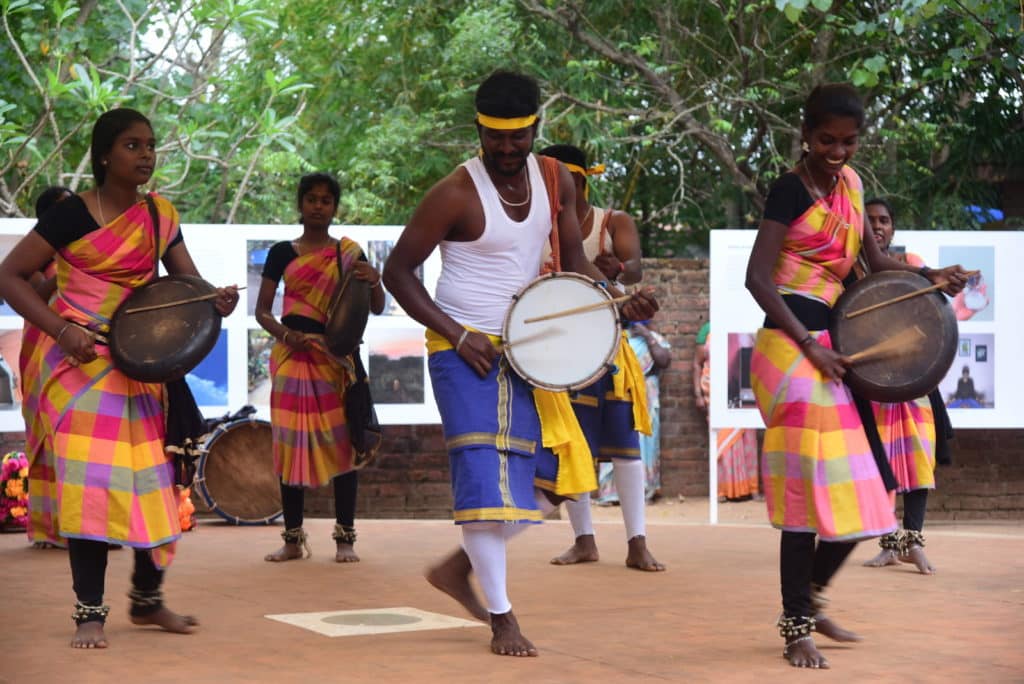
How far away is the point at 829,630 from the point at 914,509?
9.30 ft

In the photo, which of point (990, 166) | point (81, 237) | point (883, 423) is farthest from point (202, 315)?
point (990, 166)

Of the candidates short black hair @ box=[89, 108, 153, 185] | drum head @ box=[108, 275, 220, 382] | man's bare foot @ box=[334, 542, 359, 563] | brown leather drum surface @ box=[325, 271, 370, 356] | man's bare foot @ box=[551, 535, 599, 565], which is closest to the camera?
drum head @ box=[108, 275, 220, 382]

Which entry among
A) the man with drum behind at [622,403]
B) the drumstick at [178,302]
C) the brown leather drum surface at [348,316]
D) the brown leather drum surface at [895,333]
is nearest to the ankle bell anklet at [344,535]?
the brown leather drum surface at [348,316]

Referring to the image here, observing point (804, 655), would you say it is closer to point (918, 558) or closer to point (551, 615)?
point (551, 615)

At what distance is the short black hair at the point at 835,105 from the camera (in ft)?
17.2

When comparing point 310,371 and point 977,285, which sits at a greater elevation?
point 977,285

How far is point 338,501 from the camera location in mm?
8727

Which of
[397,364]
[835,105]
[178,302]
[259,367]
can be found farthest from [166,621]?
[397,364]

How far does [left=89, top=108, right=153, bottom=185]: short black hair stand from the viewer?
5789 millimetres

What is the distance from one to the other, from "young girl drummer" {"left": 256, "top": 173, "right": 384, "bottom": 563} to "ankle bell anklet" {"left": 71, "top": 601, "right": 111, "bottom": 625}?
288 cm

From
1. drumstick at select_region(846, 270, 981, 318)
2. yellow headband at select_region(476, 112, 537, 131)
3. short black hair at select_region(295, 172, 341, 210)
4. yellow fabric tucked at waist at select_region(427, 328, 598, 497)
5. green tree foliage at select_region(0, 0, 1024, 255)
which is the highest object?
green tree foliage at select_region(0, 0, 1024, 255)

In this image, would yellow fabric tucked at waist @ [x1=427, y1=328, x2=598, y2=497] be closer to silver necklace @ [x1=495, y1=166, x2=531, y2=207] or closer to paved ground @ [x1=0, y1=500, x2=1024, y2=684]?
silver necklace @ [x1=495, y1=166, x2=531, y2=207]

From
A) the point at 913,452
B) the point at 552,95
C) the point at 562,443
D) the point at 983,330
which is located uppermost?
the point at 552,95

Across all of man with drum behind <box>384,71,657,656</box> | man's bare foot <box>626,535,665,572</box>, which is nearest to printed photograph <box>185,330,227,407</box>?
man's bare foot <box>626,535,665,572</box>
